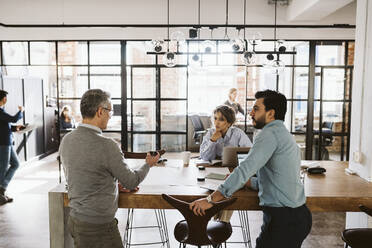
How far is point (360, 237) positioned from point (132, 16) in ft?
19.1

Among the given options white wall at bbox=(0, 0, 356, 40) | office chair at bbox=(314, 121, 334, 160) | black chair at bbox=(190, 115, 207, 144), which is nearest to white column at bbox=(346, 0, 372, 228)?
white wall at bbox=(0, 0, 356, 40)

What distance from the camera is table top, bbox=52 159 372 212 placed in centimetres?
239

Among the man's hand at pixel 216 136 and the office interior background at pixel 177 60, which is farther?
the office interior background at pixel 177 60

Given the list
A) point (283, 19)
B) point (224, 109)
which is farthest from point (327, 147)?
point (224, 109)

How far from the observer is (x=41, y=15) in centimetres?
685

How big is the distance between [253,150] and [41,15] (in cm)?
634

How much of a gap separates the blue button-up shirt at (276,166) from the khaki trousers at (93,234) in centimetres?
78

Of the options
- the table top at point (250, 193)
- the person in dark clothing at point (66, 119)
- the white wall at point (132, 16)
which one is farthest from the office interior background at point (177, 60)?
the table top at point (250, 193)

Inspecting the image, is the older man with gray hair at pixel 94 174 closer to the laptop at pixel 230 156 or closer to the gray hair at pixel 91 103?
the gray hair at pixel 91 103

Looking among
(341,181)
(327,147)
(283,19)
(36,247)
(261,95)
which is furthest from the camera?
(327,147)

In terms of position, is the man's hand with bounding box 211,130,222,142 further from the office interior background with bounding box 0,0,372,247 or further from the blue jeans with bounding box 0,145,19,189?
the blue jeans with bounding box 0,145,19,189

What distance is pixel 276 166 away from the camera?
2.01 m

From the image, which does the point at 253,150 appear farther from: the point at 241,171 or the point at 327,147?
the point at 327,147

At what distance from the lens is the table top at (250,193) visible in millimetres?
2391
